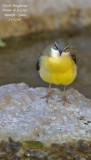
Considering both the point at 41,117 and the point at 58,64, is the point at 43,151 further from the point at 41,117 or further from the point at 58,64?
the point at 58,64

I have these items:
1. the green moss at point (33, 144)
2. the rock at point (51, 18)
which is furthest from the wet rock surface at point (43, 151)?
the rock at point (51, 18)

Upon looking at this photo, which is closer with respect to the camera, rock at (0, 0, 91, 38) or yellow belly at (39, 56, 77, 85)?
yellow belly at (39, 56, 77, 85)

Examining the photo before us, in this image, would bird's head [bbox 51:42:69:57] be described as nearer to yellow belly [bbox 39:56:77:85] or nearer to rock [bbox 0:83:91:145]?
yellow belly [bbox 39:56:77:85]

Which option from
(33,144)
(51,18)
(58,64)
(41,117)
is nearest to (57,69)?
(58,64)

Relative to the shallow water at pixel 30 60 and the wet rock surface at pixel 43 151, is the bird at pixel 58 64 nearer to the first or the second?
the wet rock surface at pixel 43 151

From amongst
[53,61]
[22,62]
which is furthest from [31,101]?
[22,62]

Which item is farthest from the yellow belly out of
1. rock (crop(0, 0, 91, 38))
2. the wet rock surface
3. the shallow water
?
rock (crop(0, 0, 91, 38))
